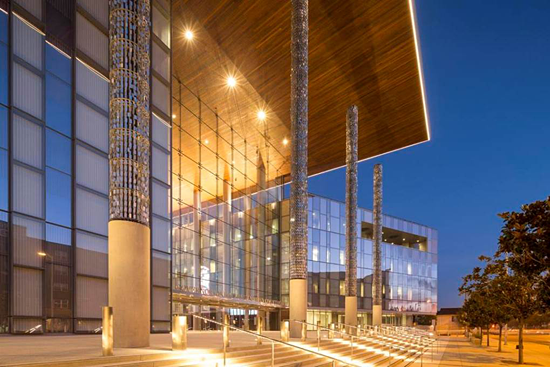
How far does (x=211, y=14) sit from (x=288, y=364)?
57.1 ft

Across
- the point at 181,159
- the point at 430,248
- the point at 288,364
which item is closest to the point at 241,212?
the point at 181,159

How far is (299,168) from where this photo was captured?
2422 centimetres

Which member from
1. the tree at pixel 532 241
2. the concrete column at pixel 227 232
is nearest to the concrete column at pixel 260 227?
the concrete column at pixel 227 232

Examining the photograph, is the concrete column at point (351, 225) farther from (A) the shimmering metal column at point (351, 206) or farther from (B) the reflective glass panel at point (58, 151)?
(B) the reflective glass panel at point (58, 151)

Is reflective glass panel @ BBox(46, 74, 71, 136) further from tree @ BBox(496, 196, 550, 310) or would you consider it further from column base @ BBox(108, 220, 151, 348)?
tree @ BBox(496, 196, 550, 310)

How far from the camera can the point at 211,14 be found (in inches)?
961

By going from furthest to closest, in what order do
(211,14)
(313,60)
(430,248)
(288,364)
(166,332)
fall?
(430,248)
(313,60)
(211,14)
(166,332)
(288,364)

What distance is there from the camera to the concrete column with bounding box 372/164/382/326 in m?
40.2

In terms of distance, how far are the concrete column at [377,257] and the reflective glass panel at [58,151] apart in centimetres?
2875

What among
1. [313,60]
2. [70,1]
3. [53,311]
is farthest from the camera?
[313,60]

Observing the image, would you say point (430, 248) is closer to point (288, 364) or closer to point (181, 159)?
point (181, 159)

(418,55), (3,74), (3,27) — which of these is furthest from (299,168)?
(3,27)

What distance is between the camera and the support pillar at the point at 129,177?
11805 millimetres

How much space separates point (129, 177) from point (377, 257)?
3150 cm
